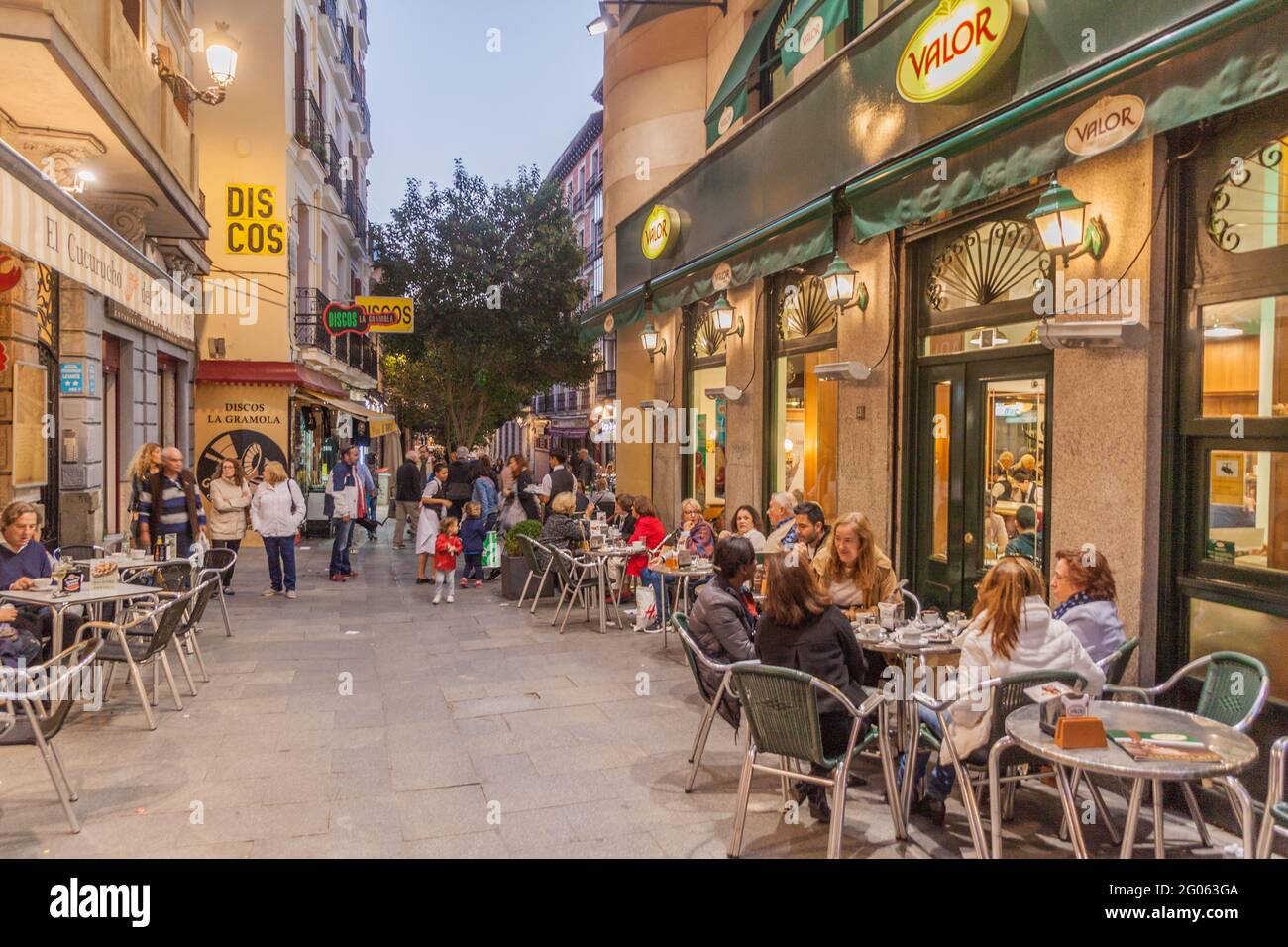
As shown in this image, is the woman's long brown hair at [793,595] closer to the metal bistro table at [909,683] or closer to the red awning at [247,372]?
the metal bistro table at [909,683]

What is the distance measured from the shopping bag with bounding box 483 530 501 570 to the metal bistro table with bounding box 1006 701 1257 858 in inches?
A: 382

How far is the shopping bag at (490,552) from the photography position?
12945mm

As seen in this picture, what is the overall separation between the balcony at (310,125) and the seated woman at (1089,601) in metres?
18.6

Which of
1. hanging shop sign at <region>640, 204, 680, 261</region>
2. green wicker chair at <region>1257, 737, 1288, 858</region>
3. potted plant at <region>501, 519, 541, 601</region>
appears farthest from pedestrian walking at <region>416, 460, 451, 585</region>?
green wicker chair at <region>1257, 737, 1288, 858</region>

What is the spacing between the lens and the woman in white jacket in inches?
445

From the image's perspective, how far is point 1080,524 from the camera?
19.1 feet

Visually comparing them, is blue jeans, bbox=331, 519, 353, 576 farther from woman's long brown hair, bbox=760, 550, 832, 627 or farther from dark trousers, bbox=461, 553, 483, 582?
woman's long brown hair, bbox=760, 550, 832, 627

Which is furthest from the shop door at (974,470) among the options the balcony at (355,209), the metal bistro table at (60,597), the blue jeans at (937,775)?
the balcony at (355,209)

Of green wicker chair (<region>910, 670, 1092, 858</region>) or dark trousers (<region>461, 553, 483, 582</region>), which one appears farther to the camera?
dark trousers (<region>461, 553, 483, 582</region>)

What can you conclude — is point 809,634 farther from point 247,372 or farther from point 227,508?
point 247,372

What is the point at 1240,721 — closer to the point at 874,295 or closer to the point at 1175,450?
the point at 1175,450

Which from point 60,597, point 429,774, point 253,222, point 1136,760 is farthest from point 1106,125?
point 253,222
